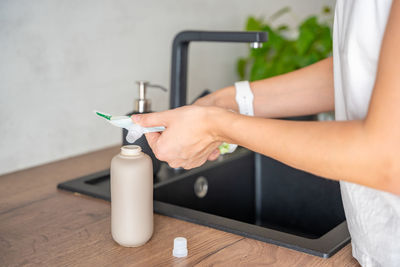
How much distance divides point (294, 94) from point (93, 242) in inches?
20.2

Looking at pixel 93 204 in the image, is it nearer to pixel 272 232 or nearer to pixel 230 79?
pixel 272 232

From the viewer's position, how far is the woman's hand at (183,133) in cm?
76

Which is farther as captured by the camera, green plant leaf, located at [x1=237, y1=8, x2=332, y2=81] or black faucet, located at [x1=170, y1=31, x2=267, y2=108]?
green plant leaf, located at [x1=237, y1=8, x2=332, y2=81]

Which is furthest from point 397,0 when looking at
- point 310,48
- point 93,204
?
point 310,48

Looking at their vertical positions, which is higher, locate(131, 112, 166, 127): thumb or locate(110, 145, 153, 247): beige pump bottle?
locate(131, 112, 166, 127): thumb

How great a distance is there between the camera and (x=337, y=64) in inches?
31.8

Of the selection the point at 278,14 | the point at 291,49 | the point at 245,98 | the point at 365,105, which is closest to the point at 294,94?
the point at 245,98

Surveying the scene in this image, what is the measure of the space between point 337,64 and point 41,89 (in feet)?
2.71

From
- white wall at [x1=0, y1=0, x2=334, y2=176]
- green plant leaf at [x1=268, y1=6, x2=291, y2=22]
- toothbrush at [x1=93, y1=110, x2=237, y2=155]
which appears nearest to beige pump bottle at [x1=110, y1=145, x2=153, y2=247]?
toothbrush at [x1=93, y1=110, x2=237, y2=155]

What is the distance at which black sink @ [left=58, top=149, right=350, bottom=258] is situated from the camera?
1.21 metres

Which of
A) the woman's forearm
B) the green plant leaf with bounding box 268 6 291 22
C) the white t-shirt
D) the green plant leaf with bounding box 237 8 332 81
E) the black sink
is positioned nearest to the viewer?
the white t-shirt

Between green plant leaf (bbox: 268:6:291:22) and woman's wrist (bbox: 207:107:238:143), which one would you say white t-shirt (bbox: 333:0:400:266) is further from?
green plant leaf (bbox: 268:6:291:22)

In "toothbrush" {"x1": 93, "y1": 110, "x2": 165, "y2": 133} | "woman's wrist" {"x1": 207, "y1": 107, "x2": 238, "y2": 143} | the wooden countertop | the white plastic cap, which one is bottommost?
the wooden countertop

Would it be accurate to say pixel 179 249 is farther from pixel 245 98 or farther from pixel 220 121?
pixel 245 98
